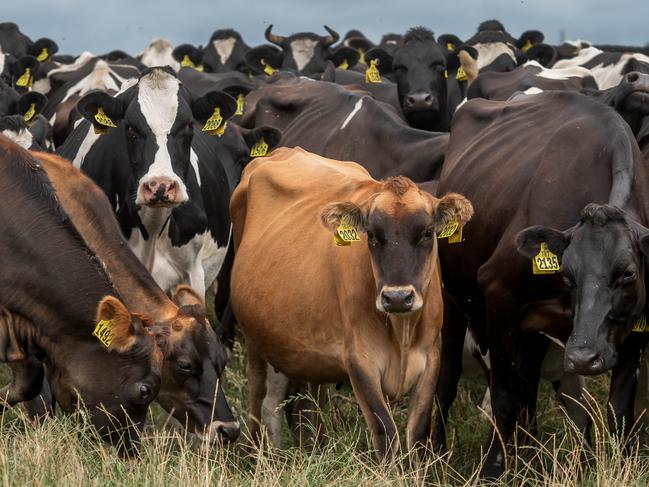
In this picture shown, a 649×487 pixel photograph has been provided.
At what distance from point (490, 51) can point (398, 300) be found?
34.3ft

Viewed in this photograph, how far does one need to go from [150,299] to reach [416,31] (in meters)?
7.24

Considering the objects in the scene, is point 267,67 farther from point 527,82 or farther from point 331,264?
point 331,264

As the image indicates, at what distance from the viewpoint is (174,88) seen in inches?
348

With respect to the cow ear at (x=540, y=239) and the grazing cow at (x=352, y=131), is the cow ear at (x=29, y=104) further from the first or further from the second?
the cow ear at (x=540, y=239)

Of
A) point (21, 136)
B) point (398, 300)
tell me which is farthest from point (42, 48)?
point (398, 300)

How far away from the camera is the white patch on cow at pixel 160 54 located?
20.7 meters

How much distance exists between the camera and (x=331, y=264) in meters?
7.10

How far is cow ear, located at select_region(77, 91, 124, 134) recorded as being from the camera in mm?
8625

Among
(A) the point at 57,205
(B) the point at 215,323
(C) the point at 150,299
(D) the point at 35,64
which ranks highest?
(A) the point at 57,205

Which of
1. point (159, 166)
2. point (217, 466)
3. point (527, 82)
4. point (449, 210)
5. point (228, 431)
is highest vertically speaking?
point (449, 210)

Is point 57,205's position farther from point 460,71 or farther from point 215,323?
point 460,71

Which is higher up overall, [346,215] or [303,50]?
[346,215]

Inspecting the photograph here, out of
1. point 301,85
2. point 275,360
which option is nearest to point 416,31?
point 301,85

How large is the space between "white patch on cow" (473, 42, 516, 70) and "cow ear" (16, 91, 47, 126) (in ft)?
20.3
